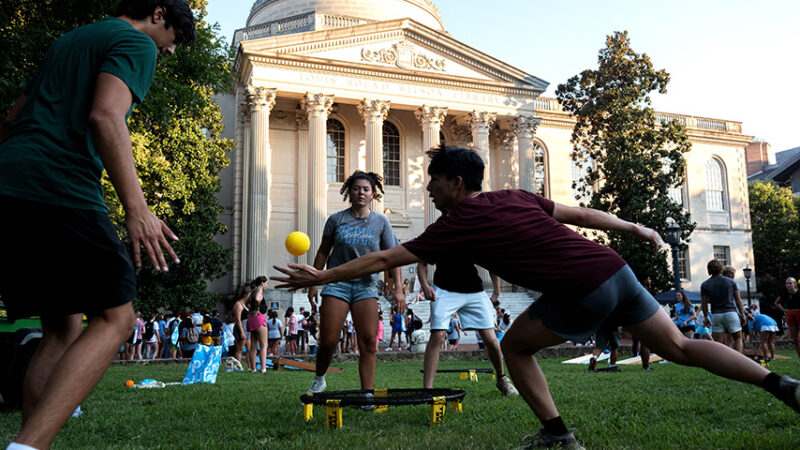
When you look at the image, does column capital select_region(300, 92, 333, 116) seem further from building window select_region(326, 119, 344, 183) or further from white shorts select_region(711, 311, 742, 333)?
white shorts select_region(711, 311, 742, 333)

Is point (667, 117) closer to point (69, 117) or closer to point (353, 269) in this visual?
point (353, 269)

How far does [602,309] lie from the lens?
10.7 feet

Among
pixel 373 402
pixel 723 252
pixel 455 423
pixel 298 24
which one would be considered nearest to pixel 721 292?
pixel 455 423

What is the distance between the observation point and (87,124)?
263 centimetres

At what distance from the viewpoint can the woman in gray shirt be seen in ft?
19.0

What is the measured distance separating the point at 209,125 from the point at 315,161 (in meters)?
5.36

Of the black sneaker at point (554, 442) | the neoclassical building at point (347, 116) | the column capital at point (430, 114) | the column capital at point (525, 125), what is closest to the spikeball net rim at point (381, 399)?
the black sneaker at point (554, 442)

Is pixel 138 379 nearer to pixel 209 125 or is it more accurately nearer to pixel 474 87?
pixel 209 125

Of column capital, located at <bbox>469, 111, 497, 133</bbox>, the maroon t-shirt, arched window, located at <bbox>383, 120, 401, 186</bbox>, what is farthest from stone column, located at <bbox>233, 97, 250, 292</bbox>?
the maroon t-shirt

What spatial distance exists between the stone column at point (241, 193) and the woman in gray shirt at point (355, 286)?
2345 cm

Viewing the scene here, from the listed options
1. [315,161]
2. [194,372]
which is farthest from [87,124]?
[315,161]

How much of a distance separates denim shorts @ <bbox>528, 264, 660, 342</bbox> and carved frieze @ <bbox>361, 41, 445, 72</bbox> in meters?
29.7

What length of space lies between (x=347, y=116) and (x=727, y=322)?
83.9 feet

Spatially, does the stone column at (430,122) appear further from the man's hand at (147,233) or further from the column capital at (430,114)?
the man's hand at (147,233)
